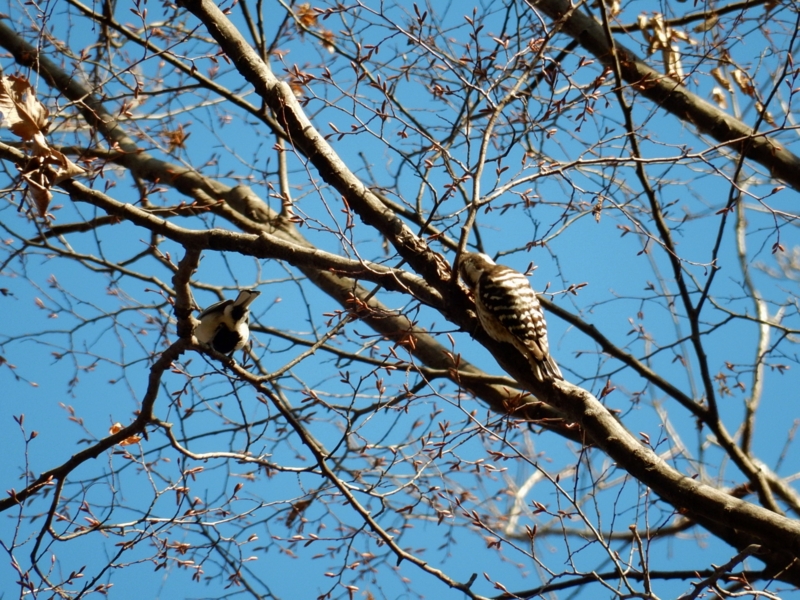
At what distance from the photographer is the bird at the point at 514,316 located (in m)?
3.61

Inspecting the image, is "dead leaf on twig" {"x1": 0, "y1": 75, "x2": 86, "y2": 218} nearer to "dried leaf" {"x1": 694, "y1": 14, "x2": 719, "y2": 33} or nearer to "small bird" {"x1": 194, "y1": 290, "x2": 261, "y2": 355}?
"small bird" {"x1": 194, "y1": 290, "x2": 261, "y2": 355}

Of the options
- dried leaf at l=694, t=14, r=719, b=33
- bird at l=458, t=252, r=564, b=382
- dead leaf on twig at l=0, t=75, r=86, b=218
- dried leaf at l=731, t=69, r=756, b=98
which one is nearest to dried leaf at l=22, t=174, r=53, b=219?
dead leaf on twig at l=0, t=75, r=86, b=218

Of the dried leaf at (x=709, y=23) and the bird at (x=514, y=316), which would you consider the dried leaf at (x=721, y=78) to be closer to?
the dried leaf at (x=709, y=23)

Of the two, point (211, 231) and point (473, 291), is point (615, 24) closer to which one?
point (473, 291)

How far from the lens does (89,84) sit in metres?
5.62

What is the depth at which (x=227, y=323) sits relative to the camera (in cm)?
499

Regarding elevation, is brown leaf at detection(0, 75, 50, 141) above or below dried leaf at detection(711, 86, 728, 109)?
below

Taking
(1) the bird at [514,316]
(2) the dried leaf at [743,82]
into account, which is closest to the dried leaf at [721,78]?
(2) the dried leaf at [743,82]

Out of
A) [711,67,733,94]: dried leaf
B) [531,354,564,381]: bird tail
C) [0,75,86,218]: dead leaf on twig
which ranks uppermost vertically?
[711,67,733,94]: dried leaf

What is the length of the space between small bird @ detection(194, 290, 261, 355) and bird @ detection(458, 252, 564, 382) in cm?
159

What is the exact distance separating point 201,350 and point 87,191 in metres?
0.92

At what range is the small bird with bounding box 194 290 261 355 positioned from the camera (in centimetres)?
489

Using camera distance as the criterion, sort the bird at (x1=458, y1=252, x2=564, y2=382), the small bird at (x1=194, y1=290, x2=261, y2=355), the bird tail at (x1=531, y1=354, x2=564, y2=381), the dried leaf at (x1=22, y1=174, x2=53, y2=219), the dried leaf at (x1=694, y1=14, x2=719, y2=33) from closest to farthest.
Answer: the dried leaf at (x1=22, y1=174, x2=53, y2=219) → the bird tail at (x1=531, y1=354, x2=564, y2=381) → the bird at (x1=458, y1=252, x2=564, y2=382) → the dried leaf at (x1=694, y1=14, x2=719, y2=33) → the small bird at (x1=194, y1=290, x2=261, y2=355)

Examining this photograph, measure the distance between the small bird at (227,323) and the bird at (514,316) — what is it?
1592 mm
